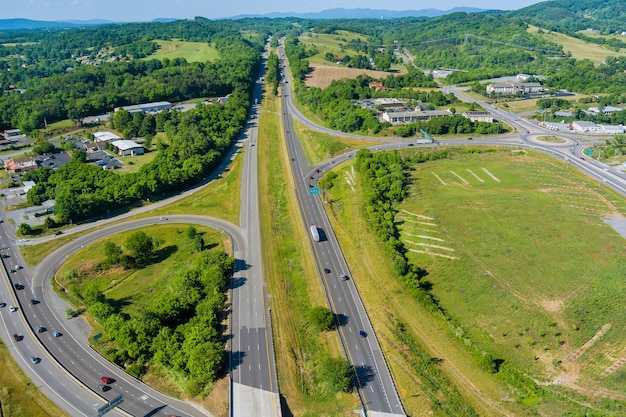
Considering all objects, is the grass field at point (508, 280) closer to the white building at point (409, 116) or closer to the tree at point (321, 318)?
the tree at point (321, 318)

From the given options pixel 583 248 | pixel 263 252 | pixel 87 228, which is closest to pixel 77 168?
pixel 87 228

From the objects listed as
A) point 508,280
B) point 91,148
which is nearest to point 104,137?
point 91,148

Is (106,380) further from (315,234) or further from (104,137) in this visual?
(104,137)

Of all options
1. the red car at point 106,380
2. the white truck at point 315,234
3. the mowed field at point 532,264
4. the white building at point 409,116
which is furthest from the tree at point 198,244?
the white building at point 409,116

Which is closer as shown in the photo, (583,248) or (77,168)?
(583,248)

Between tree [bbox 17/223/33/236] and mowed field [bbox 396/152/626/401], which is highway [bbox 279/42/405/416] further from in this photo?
tree [bbox 17/223/33/236]

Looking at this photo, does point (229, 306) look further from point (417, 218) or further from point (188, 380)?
point (417, 218)
